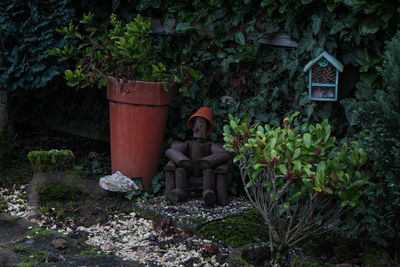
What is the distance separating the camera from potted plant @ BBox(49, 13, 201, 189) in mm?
4219

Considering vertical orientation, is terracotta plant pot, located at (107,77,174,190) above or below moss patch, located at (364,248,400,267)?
above

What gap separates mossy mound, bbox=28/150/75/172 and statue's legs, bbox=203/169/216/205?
4.09 feet

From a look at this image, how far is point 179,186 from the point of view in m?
3.92

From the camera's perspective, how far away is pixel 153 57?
4.33m

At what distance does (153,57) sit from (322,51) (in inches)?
59.4

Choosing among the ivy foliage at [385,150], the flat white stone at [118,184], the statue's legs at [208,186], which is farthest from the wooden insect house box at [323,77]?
the flat white stone at [118,184]

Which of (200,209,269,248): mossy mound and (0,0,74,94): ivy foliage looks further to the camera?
(0,0,74,94): ivy foliage

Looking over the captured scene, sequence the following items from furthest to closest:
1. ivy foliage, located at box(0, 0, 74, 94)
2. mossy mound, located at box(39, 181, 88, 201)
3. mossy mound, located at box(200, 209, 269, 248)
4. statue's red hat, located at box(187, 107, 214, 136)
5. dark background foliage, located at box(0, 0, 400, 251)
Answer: ivy foliage, located at box(0, 0, 74, 94), mossy mound, located at box(39, 181, 88, 201), statue's red hat, located at box(187, 107, 214, 136), mossy mound, located at box(200, 209, 269, 248), dark background foliage, located at box(0, 0, 400, 251)

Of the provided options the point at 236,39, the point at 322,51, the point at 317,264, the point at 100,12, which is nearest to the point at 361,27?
the point at 322,51

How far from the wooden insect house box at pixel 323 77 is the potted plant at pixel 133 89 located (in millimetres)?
1096

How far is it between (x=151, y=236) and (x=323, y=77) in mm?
1717

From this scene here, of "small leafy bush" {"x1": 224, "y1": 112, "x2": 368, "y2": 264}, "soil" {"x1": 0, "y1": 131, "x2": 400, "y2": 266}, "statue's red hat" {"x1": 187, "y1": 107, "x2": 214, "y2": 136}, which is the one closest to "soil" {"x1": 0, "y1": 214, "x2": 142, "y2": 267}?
"soil" {"x1": 0, "y1": 131, "x2": 400, "y2": 266}

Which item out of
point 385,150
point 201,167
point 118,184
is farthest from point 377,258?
point 118,184

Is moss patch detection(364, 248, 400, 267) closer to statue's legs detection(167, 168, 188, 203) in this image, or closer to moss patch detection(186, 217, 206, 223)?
moss patch detection(186, 217, 206, 223)
